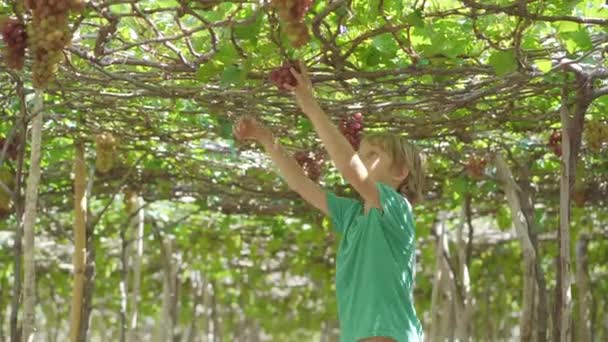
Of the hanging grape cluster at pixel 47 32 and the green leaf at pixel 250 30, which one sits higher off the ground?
the green leaf at pixel 250 30

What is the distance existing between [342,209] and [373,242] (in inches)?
10.9

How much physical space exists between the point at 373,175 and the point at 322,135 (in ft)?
1.01

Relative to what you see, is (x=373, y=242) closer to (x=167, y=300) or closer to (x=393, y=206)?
(x=393, y=206)

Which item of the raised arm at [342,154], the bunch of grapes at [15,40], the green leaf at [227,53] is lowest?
the raised arm at [342,154]

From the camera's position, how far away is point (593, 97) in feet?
14.1

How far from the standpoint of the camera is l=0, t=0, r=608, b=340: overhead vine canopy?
3424 millimetres

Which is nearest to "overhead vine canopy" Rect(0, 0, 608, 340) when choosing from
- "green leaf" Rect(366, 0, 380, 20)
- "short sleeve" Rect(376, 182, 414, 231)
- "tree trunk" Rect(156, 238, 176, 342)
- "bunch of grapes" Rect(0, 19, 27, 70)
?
"green leaf" Rect(366, 0, 380, 20)

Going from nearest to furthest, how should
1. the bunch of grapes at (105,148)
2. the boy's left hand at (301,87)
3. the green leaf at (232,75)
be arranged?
the boy's left hand at (301,87)
the green leaf at (232,75)
the bunch of grapes at (105,148)

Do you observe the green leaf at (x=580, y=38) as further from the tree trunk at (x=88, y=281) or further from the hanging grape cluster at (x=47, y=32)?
the tree trunk at (x=88, y=281)

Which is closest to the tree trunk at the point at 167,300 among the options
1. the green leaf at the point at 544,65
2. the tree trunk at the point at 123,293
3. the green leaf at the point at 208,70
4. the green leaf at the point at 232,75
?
the tree trunk at the point at 123,293

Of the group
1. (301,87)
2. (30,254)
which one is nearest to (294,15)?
(301,87)

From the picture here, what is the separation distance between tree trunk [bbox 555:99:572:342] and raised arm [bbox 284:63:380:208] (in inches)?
62.3

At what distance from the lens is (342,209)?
128 inches

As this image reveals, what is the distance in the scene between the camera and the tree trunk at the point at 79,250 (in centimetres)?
531
